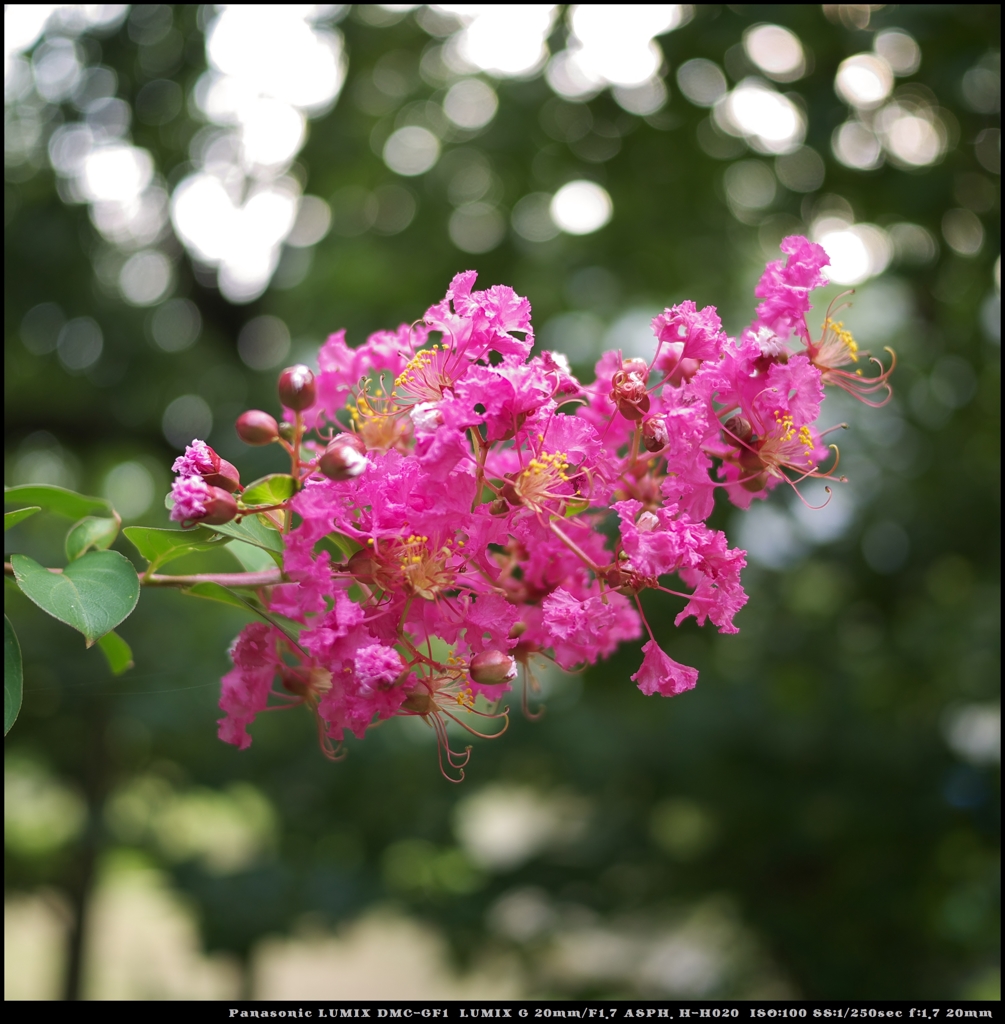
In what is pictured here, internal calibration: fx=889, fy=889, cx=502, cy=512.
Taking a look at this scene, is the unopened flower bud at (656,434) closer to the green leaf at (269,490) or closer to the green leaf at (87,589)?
the green leaf at (269,490)

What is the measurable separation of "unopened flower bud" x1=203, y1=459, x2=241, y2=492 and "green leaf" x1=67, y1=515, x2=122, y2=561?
175mm

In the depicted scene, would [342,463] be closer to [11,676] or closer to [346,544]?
[346,544]

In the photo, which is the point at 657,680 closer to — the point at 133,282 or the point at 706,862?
the point at 706,862

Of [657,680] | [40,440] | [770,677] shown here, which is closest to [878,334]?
[770,677]

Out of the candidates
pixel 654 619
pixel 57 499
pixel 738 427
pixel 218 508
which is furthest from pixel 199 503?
pixel 654 619

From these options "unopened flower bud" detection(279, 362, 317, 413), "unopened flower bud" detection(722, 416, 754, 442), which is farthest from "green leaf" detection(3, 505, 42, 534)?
"unopened flower bud" detection(722, 416, 754, 442)

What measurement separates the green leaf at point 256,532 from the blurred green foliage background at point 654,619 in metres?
1.89

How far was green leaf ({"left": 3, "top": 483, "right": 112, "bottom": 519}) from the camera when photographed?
1.01m

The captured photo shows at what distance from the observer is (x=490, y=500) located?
874mm

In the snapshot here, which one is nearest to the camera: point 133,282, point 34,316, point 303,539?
point 303,539

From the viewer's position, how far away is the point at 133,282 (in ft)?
14.6

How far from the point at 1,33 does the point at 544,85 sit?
1796 mm

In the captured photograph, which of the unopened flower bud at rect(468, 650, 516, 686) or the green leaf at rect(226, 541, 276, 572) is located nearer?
the unopened flower bud at rect(468, 650, 516, 686)

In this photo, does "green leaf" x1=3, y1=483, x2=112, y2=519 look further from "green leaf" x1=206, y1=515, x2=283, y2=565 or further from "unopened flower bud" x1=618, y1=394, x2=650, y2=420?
"unopened flower bud" x1=618, y1=394, x2=650, y2=420
